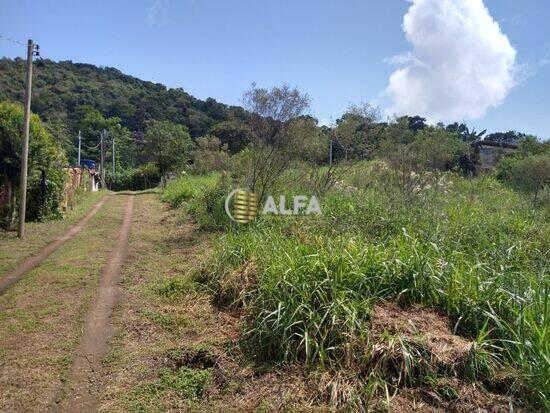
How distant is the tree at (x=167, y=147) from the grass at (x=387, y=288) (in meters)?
27.0

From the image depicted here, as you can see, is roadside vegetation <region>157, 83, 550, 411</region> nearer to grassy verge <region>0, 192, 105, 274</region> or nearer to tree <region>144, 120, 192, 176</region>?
grassy verge <region>0, 192, 105, 274</region>

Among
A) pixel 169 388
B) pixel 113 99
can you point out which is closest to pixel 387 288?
pixel 169 388

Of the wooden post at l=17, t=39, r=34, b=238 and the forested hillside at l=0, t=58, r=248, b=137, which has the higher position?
the forested hillside at l=0, t=58, r=248, b=137

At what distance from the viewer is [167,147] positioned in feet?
105

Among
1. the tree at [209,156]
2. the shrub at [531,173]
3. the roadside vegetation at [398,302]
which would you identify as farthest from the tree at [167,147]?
the roadside vegetation at [398,302]

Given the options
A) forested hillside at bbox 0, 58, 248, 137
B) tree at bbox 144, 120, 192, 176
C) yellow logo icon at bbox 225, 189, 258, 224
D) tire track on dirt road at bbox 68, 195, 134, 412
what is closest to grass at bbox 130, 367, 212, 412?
tire track on dirt road at bbox 68, 195, 134, 412

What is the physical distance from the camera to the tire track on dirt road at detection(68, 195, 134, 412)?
3008 mm

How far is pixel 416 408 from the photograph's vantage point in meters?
2.73

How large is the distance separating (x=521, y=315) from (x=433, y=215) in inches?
150

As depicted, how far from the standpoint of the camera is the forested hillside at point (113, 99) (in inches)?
1704

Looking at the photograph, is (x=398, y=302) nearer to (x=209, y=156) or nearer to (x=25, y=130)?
(x=25, y=130)

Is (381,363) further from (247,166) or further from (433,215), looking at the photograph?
(247,166)

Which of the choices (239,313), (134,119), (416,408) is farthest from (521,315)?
(134,119)

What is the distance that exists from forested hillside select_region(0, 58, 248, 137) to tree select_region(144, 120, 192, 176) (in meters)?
10.0
